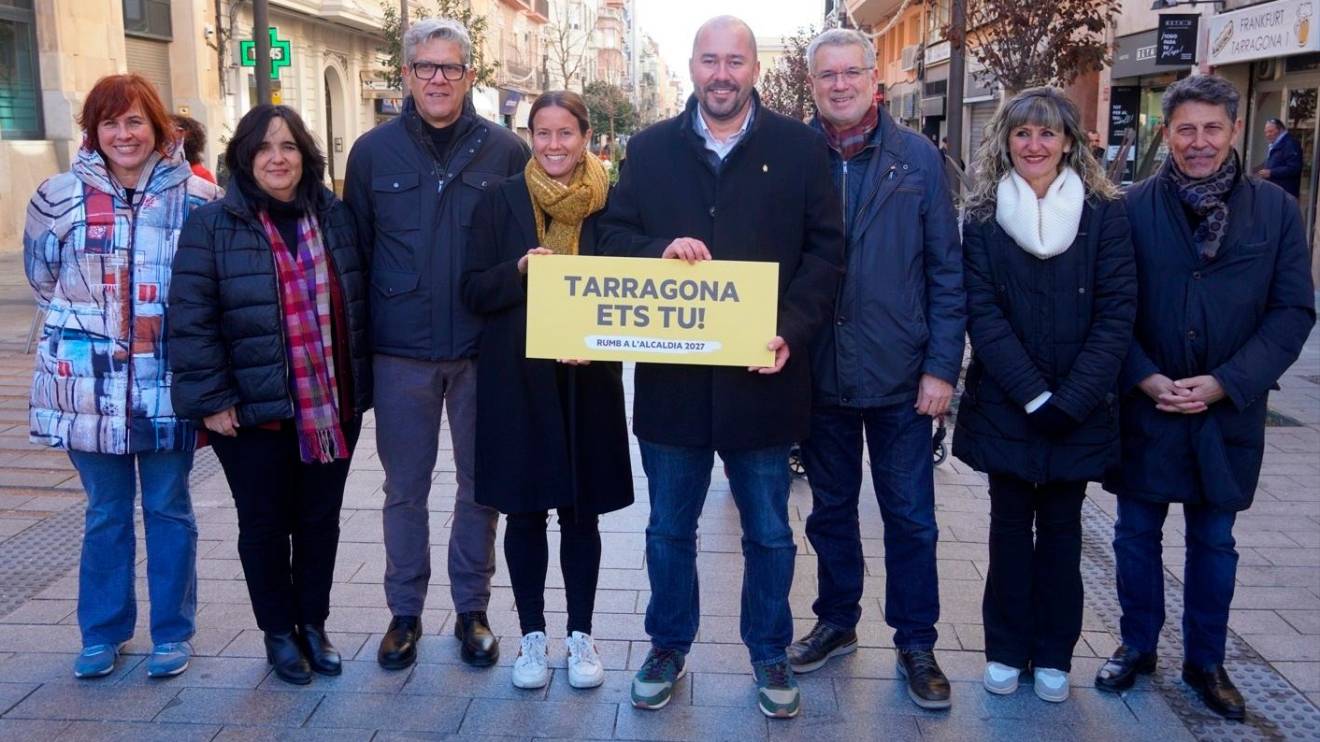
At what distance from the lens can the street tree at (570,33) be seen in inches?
2343

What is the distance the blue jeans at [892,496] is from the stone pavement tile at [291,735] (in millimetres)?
1651

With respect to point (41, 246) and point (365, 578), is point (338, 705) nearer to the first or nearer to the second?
point (365, 578)

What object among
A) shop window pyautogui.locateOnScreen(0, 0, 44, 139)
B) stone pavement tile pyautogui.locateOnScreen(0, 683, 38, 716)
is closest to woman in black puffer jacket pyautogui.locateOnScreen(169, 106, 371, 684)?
stone pavement tile pyautogui.locateOnScreen(0, 683, 38, 716)

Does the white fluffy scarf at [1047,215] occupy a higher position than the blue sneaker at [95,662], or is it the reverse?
the white fluffy scarf at [1047,215]

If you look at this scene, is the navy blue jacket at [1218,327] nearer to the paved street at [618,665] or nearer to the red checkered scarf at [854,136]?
the paved street at [618,665]

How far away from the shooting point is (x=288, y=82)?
29516mm

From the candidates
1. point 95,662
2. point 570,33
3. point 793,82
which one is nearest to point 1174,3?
point 95,662

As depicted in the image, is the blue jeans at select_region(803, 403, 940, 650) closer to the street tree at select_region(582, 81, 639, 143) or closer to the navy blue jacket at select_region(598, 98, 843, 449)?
the navy blue jacket at select_region(598, 98, 843, 449)

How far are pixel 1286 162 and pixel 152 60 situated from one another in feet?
64.7

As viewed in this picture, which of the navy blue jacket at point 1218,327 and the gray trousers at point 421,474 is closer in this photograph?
the navy blue jacket at point 1218,327

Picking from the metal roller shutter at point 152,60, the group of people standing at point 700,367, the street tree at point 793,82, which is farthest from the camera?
the street tree at point 793,82

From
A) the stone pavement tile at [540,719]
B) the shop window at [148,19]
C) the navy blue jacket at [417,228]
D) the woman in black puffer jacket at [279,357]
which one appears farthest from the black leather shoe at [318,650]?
the shop window at [148,19]

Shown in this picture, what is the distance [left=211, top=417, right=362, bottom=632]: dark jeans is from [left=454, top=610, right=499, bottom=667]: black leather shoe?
1.58 ft

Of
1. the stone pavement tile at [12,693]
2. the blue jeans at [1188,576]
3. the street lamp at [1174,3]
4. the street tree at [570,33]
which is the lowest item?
the stone pavement tile at [12,693]
